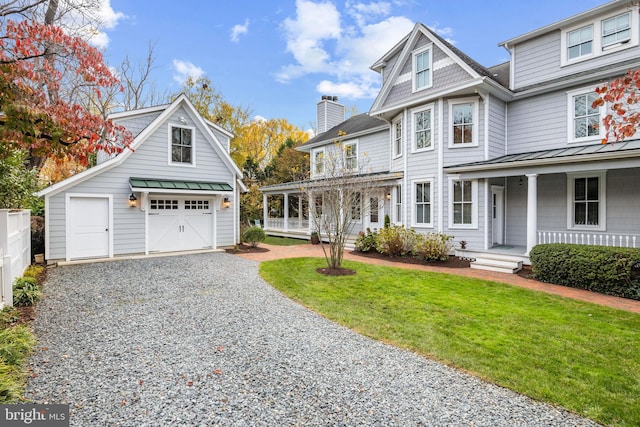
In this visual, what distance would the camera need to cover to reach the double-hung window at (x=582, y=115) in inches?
411

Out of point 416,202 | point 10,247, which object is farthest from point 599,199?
point 10,247

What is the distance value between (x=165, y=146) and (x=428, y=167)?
416 inches

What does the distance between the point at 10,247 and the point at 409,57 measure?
1451 centimetres

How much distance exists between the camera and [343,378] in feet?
11.9

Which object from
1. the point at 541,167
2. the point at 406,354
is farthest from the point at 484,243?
the point at 406,354

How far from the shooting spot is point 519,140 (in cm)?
1222

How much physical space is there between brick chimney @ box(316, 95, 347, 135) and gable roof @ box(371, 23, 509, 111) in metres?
6.73

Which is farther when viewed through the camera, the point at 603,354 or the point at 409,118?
the point at 409,118

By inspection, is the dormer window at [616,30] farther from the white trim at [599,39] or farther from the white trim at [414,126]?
the white trim at [414,126]

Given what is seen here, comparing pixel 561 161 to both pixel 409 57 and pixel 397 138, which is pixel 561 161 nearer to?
pixel 397 138

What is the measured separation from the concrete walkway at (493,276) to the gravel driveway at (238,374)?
558 cm

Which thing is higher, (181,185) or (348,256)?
(181,185)

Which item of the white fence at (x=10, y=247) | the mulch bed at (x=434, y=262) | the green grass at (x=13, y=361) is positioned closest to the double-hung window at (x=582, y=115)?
the mulch bed at (x=434, y=262)

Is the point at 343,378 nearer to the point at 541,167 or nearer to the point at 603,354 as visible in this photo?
the point at 603,354
